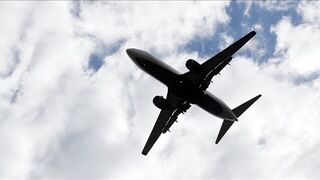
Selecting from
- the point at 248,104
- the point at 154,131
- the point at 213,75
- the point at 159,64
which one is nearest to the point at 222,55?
the point at 213,75

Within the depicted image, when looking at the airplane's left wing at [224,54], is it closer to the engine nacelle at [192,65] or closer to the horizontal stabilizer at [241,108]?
the engine nacelle at [192,65]

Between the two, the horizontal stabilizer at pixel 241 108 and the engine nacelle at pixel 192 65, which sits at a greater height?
the engine nacelle at pixel 192 65

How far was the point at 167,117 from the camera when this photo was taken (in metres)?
87.4

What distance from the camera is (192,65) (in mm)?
75625

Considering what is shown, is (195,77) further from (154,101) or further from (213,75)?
(154,101)

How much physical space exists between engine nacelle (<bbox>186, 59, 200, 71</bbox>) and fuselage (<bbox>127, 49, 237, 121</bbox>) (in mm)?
1873

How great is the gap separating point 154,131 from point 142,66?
17.5 m

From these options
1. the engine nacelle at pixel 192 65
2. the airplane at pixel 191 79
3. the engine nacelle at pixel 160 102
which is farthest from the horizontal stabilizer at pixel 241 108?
the engine nacelle at pixel 192 65

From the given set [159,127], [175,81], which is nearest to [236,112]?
[159,127]

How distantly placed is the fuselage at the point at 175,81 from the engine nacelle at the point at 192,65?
1.87 meters

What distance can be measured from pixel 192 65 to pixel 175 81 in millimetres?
3607

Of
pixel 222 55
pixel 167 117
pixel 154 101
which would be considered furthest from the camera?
pixel 167 117

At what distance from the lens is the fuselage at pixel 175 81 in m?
75.6

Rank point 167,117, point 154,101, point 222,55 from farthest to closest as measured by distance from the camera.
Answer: point 167,117 < point 154,101 < point 222,55
